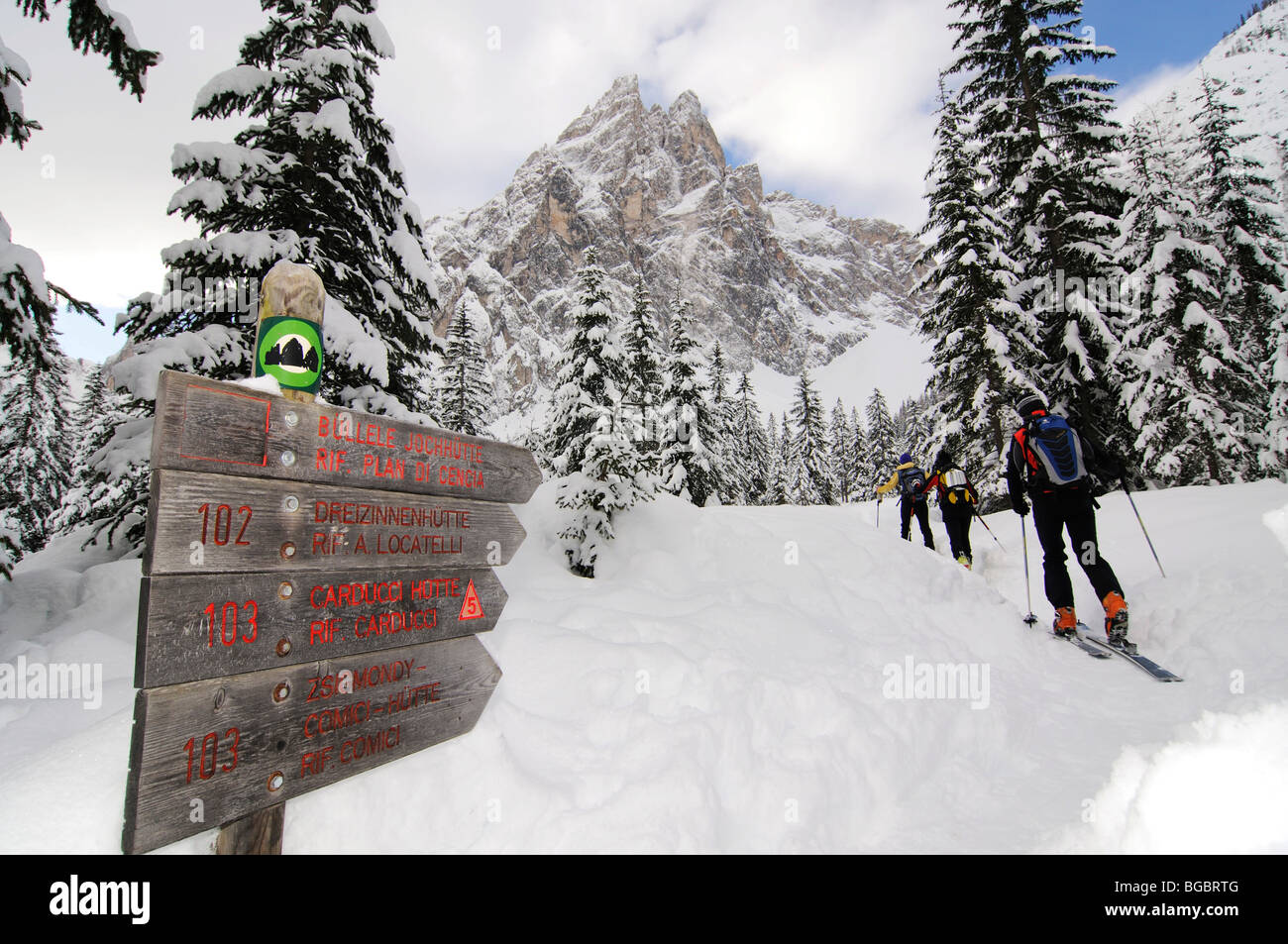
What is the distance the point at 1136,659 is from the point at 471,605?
263 inches

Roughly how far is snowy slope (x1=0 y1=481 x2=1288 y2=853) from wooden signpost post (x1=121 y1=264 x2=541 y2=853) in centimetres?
44

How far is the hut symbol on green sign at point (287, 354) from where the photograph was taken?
8.23 feet

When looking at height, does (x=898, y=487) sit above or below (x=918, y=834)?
above

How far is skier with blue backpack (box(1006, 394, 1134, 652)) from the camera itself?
20.9 ft

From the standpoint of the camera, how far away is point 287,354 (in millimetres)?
2518

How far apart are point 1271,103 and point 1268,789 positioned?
25844cm

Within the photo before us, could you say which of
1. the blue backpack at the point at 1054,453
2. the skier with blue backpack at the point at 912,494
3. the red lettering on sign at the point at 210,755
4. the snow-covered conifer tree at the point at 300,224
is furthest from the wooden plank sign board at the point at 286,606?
the skier with blue backpack at the point at 912,494

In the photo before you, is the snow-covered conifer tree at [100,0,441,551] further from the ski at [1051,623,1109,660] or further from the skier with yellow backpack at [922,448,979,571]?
the skier with yellow backpack at [922,448,979,571]

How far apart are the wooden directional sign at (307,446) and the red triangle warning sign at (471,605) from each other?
549 millimetres

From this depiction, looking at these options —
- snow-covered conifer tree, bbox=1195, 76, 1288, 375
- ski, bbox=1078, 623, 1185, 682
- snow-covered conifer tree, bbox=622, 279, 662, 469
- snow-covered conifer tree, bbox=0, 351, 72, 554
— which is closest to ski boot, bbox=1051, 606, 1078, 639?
ski, bbox=1078, 623, 1185, 682

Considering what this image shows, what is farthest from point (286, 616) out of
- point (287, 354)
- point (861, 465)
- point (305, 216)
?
point (861, 465)
